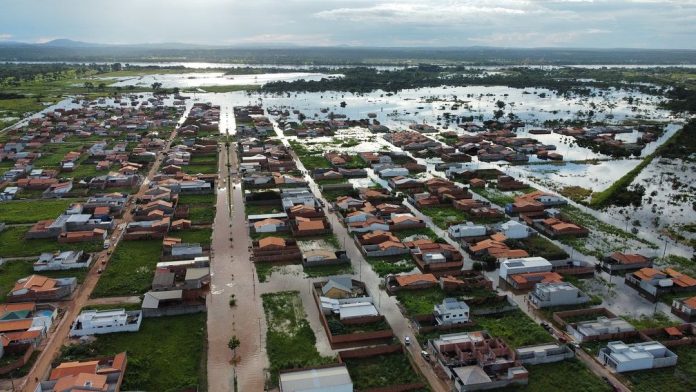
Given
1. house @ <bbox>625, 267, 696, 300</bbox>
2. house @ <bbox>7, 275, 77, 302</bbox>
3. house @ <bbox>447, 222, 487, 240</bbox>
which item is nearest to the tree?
house @ <bbox>7, 275, 77, 302</bbox>

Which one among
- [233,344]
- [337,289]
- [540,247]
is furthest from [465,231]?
[233,344]

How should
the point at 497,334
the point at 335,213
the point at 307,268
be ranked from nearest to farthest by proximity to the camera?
the point at 497,334
the point at 307,268
the point at 335,213

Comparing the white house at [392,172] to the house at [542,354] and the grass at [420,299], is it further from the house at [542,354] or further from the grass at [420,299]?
the house at [542,354]

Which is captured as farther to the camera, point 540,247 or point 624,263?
point 540,247

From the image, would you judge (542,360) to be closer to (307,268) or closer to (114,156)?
(307,268)

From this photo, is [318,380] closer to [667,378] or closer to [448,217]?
[667,378]

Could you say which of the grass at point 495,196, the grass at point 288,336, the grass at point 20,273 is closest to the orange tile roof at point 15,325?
the grass at point 20,273

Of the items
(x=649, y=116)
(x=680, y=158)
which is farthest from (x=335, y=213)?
(x=649, y=116)
